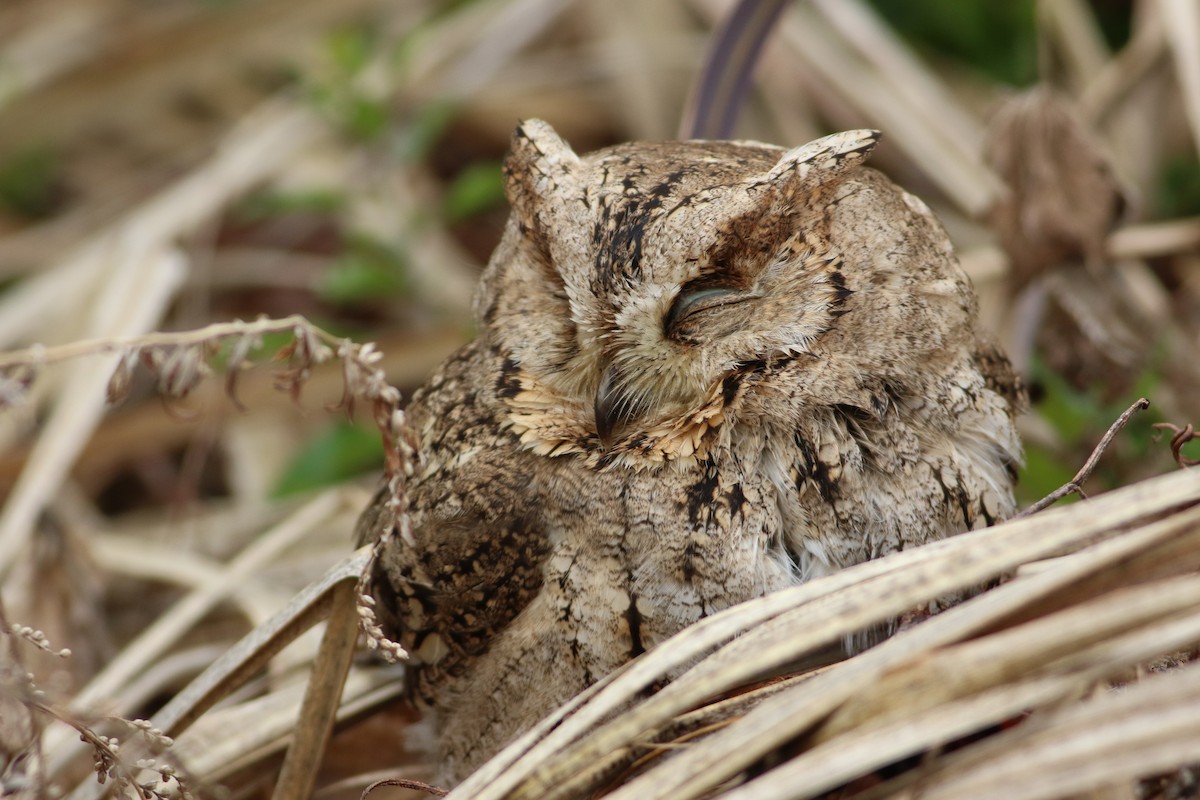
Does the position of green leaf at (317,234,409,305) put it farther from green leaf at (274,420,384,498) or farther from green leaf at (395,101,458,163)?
green leaf at (274,420,384,498)

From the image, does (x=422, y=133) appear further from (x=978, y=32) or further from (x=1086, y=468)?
(x=1086, y=468)

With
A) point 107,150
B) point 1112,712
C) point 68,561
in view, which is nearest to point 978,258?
point 1112,712

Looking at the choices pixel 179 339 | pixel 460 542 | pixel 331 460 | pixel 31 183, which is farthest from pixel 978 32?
pixel 31 183

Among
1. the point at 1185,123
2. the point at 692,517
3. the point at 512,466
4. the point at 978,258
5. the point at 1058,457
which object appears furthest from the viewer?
the point at 1185,123

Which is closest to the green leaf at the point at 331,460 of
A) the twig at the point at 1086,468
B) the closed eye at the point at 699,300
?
the closed eye at the point at 699,300

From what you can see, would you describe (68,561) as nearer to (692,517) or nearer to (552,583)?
(552,583)

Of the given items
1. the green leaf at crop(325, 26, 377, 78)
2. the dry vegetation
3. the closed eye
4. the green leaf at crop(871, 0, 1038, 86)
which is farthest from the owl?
the green leaf at crop(871, 0, 1038, 86)

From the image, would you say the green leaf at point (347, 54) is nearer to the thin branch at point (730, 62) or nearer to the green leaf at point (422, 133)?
the green leaf at point (422, 133)
